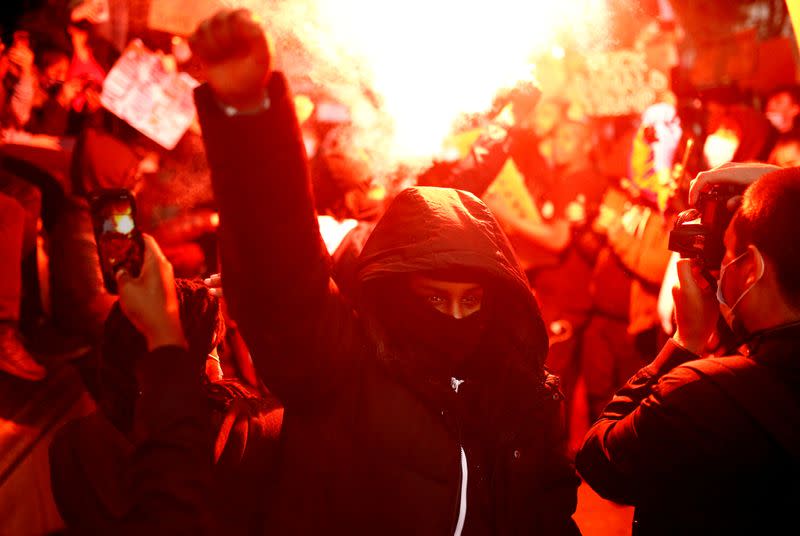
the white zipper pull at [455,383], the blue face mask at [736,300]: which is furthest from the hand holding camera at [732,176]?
the white zipper pull at [455,383]

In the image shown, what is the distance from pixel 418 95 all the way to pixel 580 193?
8.84 feet

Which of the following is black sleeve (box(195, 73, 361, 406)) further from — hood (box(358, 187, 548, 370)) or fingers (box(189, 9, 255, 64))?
hood (box(358, 187, 548, 370))

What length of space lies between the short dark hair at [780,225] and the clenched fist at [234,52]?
140 centimetres

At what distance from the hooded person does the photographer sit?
0.24 m

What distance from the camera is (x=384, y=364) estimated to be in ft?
5.85

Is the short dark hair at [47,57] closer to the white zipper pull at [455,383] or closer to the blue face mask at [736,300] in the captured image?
the white zipper pull at [455,383]

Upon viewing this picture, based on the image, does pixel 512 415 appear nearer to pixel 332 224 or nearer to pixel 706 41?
pixel 332 224

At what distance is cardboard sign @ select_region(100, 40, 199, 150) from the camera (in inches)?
206

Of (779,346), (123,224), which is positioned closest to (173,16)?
(123,224)

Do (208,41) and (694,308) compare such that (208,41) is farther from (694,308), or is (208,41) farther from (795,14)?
(795,14)

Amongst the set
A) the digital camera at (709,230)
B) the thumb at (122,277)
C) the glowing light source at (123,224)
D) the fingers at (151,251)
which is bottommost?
the digital camera at (709,230)

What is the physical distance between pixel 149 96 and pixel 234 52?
15.2 feet

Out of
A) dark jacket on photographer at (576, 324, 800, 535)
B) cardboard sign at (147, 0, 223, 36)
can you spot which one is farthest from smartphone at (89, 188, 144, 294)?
cardboard sign at (147, 0, 223, 36)

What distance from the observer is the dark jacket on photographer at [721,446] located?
1.62 metres
